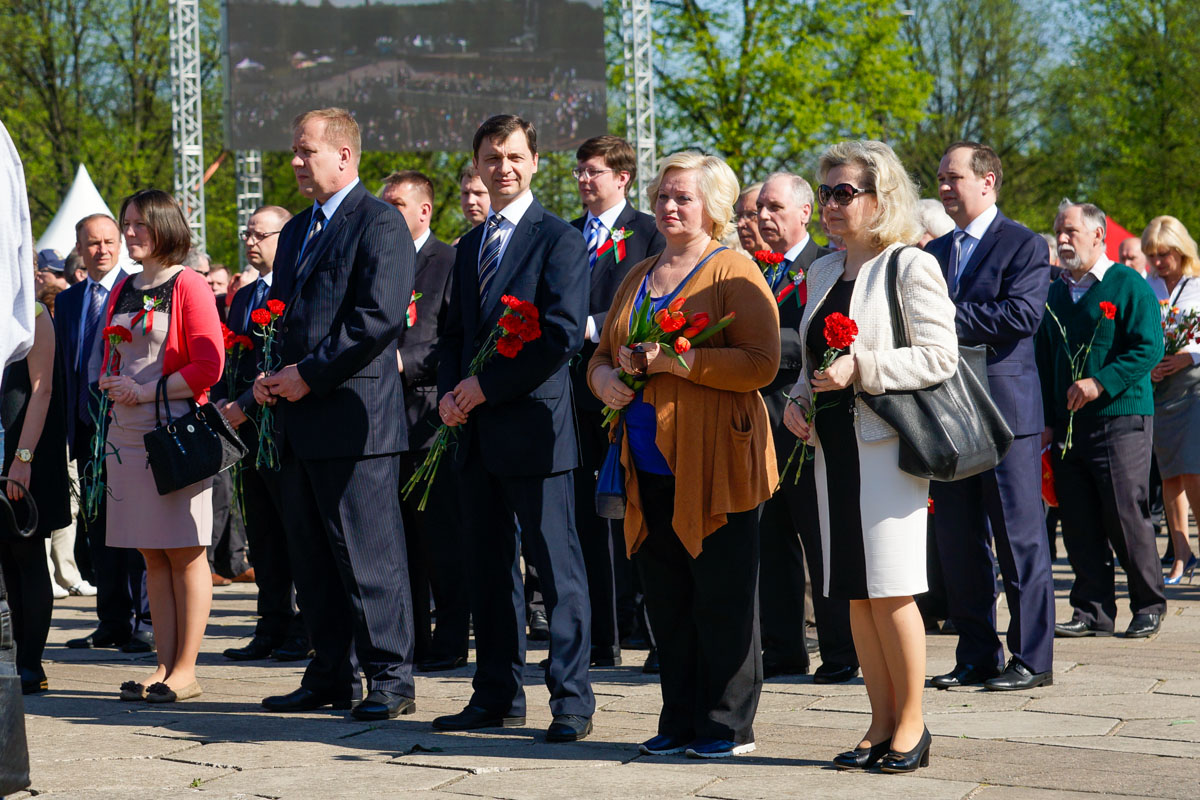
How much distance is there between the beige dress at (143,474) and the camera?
5848 mm

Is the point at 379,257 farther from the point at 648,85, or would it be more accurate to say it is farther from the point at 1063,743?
the point at 648,85

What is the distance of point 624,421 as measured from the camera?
4750 millimetres

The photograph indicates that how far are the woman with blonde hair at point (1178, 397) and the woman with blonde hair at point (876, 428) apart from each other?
195 inches

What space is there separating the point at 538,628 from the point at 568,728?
102 inches

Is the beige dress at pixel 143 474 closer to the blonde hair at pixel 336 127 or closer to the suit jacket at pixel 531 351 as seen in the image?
the blonde hair at pixel 336 127

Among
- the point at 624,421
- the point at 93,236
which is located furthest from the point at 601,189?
the point at 93,236

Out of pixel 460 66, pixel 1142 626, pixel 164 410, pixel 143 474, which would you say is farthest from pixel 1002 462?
pixel 460 66

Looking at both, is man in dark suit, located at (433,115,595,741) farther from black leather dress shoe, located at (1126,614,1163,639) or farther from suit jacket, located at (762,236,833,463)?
black leather dress shoe, located at (1126,614,1163,639)

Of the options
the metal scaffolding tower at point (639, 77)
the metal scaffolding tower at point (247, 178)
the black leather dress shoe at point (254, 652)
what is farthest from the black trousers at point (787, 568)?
the metal scaffolding tower at point (247, 178)

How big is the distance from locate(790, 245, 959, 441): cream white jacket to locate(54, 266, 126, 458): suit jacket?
4699 mm

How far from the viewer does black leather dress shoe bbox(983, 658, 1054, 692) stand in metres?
5.74

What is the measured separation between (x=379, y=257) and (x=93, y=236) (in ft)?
9.93

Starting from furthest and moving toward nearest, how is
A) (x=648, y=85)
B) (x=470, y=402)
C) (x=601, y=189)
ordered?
(x=648, y=85)
(x=601, y=189)
(x=470, y=402)

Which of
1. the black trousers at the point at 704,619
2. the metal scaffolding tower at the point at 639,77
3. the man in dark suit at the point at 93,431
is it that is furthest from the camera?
the metal scaffolding tower at the point at 639,77
